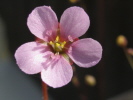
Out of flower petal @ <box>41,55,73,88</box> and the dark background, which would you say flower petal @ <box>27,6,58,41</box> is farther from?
the dark background

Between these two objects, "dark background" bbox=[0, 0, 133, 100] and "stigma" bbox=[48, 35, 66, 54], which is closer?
"stigma" bbox=[48, 35, 66, 54]

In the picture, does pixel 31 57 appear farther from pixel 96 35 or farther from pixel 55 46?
pixel 96 35

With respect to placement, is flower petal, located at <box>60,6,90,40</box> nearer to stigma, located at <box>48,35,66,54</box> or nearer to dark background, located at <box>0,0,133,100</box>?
stigma, located at <box>48,35,66,54</box>

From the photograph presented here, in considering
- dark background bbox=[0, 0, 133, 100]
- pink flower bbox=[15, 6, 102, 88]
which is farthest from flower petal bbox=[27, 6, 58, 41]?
dark background bbox=[0, 0, 133, 100]

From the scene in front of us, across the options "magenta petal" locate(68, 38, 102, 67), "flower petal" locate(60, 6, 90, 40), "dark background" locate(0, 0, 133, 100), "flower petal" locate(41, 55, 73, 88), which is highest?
"flower petal" locate(60, 6, 90, 40)

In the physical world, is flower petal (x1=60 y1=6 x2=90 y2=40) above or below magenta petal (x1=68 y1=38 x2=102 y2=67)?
above

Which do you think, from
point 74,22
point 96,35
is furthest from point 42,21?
point 96,35

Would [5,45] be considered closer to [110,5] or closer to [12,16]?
[12,16]
